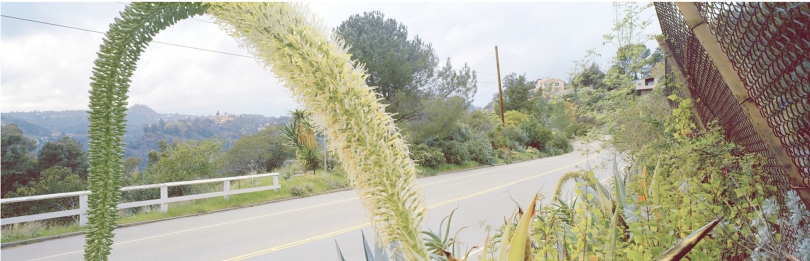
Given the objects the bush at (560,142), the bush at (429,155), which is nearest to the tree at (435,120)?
the bush at (429,155)

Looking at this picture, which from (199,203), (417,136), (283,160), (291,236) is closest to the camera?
(291,236)

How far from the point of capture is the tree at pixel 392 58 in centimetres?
1487

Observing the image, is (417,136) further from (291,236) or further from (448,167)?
(291,236)

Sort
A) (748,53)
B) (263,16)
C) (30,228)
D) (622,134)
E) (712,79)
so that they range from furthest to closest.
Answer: (30,228), (622,134), (712,79), (748,53), (263,16)

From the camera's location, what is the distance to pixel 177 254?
572 centimetres

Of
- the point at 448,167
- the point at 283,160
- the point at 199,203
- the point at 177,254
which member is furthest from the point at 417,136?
the point at 177,254

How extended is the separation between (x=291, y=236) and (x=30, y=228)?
201 inches

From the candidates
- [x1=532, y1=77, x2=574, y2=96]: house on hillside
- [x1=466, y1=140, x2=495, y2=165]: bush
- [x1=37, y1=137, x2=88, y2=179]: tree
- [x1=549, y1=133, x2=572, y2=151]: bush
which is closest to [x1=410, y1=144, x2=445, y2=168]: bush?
[x1=466, y1=140, x2=495, y2=165]: bush

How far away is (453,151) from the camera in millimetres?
17109

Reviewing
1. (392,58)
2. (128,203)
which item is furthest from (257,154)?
(128,203)

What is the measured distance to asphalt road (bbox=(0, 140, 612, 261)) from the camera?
5.70m

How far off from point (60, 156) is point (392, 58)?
9958 millimetres

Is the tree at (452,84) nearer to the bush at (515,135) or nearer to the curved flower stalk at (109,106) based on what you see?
the bush at (515,135)

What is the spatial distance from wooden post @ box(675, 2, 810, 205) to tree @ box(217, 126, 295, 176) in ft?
49.3
